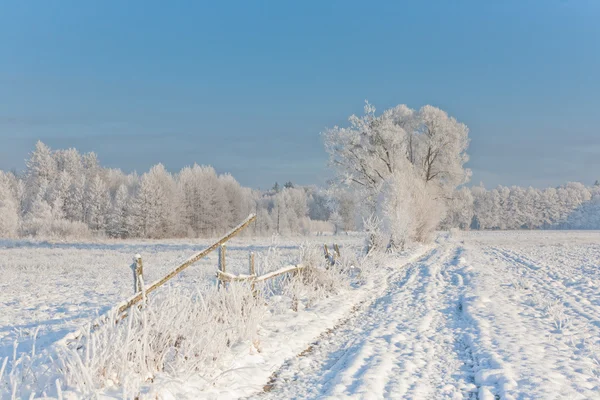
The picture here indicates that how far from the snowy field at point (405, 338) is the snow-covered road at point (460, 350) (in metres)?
0.02

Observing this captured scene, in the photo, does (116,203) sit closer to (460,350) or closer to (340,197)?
(340,197)

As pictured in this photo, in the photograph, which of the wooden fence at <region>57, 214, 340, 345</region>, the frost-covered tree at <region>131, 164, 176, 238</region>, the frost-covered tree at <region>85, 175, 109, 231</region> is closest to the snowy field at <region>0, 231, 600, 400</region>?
the wooden fence at <region>57, 214, 340, 345</region>

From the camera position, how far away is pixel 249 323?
249 inches

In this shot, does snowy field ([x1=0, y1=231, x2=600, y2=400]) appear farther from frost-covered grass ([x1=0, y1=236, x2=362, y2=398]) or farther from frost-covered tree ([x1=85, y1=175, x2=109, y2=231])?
frost-covered tree ([x1=85, y1=175, x2=109, y2=231])

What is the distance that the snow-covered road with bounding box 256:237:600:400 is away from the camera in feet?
15.8

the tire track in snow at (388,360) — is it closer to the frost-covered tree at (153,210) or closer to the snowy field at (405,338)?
the snowy field at (405,338)

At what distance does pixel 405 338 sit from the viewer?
6.92m

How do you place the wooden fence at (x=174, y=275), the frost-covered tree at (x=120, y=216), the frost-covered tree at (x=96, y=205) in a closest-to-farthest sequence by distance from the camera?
the wooden fence at (x=174, y=275) < the frost-covered tree at (x=120, y=216) < the frost-covered tree at (x=96, y=205)

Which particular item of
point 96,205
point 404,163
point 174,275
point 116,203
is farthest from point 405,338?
point 96,205

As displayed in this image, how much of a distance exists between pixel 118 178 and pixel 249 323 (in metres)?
69.0

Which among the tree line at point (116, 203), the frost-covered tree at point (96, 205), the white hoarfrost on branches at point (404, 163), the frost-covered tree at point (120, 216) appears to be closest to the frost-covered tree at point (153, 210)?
the tree line at point (116, 203)

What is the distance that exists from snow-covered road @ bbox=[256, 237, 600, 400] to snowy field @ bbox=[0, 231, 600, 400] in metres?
0.02

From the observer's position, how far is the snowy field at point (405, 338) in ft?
15.8

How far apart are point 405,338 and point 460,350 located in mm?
847
